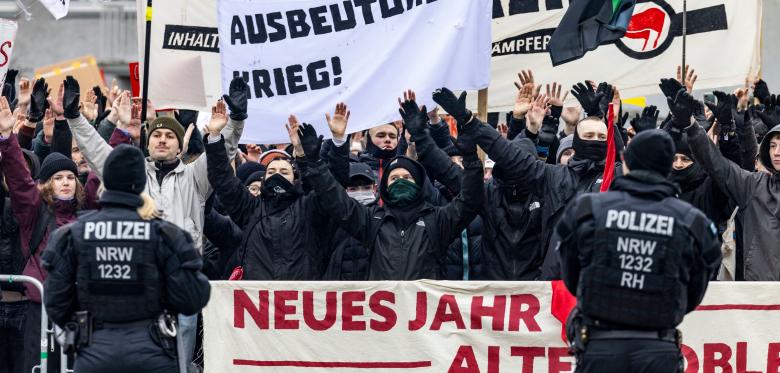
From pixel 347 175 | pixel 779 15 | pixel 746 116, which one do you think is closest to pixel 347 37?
pixel 347 175

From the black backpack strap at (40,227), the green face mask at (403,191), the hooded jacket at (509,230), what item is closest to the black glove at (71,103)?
the black backpack strap at (40,227)

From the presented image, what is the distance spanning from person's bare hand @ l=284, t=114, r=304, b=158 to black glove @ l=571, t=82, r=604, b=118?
6.69 ft

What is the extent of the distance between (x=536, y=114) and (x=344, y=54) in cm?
149

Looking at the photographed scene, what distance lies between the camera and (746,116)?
9.88 m

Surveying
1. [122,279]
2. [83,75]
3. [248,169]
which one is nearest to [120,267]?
[122,279]

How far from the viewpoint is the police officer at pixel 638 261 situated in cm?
711

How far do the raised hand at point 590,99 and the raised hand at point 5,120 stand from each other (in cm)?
404

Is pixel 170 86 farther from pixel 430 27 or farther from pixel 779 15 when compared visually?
pixel 779 15

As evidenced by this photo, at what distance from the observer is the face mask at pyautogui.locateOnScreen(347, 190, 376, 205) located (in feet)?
33.5

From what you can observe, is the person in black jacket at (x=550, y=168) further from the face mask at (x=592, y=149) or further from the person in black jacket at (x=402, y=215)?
the person in black jacket at (x=402, y=215)

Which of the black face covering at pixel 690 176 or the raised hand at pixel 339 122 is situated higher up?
the raised hand at pixel 339 122

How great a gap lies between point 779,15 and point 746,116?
7261 mm

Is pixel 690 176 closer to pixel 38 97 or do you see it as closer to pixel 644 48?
pixel 644 48

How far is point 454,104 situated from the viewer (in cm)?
959
